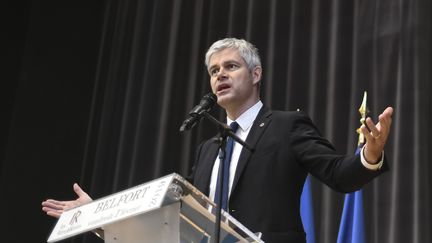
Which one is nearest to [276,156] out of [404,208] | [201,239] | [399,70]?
[201,239]

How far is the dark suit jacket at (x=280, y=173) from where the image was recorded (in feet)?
7.57

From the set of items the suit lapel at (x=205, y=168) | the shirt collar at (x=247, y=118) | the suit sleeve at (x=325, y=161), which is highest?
the shirt collar at (x=247, y=118)

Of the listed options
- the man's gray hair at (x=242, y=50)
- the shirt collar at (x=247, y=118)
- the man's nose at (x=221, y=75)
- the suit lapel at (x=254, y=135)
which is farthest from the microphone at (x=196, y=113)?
the man's gray hair at (x=242, y=50)

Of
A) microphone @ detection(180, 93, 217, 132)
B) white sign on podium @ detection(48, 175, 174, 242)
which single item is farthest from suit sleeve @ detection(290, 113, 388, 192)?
white sign on podium @ detection(48, 175, 174, 242)

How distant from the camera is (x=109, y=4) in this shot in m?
5.78

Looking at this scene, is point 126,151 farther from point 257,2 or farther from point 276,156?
point 276,156

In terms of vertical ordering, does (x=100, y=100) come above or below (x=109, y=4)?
below

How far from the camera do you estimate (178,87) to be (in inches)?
201

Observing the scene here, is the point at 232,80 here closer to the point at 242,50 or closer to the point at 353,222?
the point at 242,50

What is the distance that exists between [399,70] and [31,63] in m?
2.79

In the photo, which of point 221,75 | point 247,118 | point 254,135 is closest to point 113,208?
point 254,135

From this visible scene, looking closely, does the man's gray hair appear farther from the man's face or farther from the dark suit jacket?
the dark suit jacket

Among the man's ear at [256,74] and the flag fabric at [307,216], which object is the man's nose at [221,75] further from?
the flag fabric at [307,216]

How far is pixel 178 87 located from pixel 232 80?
2.28 metres
